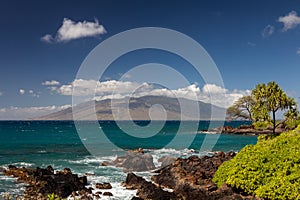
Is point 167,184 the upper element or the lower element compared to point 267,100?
lower

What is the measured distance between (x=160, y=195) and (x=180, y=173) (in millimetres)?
5166

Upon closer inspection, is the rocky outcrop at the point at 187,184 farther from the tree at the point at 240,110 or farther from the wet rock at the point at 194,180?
the tree at the point at 240,110

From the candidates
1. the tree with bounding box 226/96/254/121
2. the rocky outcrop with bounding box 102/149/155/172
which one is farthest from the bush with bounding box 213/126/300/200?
the tree with bounding box 226/96/254/121

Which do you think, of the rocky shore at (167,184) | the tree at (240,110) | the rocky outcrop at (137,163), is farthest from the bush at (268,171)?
the tree at (240,110)

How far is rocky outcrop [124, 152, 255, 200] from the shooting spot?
1869 cm

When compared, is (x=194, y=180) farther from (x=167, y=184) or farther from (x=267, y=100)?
(x=267, y=100)

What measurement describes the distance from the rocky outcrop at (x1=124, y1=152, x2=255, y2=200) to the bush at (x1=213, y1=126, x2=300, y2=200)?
2.43 ft

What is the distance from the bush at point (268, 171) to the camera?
52.3 feet

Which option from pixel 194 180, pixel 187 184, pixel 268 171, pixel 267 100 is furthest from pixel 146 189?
pixel 267 100

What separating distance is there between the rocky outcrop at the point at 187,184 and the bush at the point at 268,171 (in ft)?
2.43

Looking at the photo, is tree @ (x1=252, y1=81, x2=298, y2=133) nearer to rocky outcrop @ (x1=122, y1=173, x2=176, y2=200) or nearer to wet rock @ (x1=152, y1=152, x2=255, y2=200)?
wet rock @ (x1=152, y1=152, x2=255, y2=200)

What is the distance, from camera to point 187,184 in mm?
22625

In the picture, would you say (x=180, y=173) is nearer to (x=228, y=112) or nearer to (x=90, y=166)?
(x=90, y=166)

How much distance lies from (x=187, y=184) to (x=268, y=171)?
6680mm
